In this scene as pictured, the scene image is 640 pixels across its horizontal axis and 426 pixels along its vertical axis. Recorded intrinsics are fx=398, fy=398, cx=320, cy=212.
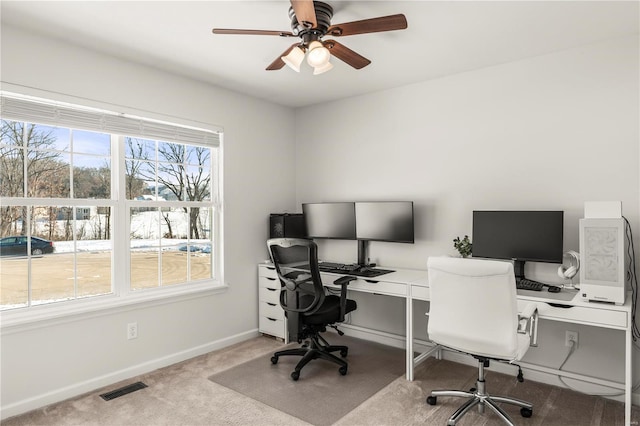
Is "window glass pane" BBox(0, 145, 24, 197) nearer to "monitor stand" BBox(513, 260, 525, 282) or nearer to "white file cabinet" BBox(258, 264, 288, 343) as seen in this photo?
"white file cabinet" BBox(258, 264, 288, 343)

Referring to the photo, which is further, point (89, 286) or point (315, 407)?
point (89, 286)

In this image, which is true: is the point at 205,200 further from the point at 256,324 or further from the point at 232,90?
the point at 256,324

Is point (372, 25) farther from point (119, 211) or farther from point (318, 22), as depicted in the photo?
point (119, 211)

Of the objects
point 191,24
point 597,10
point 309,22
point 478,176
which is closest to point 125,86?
point 191,24

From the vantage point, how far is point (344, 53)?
2494 mm

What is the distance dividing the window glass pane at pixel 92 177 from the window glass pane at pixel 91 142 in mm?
52

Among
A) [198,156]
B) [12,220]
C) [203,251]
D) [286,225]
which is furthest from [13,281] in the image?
[286,225]

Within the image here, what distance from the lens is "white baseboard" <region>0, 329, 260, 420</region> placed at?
2.59 m

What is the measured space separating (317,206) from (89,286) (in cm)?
221

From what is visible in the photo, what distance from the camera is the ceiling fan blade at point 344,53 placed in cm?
236

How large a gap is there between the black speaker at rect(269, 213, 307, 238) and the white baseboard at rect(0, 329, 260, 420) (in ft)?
3.62

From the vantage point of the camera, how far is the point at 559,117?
3021 mm

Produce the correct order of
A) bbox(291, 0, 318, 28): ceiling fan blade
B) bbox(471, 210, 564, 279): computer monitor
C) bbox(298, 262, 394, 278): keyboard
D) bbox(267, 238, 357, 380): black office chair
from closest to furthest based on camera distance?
bbox(291, 0, 318, 28): ceiling fan blade, bbox(471, 210, 564, 279): computer monitor, bbox(267, 238, 357, 380): black office chair, bbox(298, 262, 394, 278): keyboard

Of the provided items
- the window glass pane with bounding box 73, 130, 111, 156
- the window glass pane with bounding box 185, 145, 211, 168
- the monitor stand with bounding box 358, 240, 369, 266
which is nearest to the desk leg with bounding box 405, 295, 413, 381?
the monitor stand with bounding box 358, 240, 369, 266
